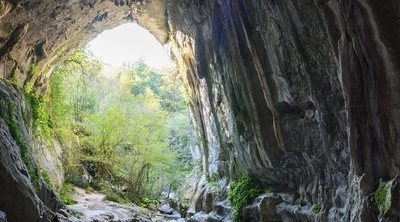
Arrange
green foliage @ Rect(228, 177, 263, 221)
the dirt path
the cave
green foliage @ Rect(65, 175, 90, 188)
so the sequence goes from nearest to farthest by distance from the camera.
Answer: the cave
green foliage @ Rect(228, 177, 263, 221)
the dirt path
green foliage @ Rect(65, 175, 90, 188)

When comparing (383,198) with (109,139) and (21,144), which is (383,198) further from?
(109,139)

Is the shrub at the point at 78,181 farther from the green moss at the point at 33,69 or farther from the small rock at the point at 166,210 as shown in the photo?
the green moss at the point at 33,69

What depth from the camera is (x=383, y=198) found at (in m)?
5.11

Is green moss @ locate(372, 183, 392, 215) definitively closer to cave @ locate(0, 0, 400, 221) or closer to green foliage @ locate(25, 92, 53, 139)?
cave @ locate(0, 0, 400, 221)

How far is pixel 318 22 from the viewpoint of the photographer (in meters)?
6.44

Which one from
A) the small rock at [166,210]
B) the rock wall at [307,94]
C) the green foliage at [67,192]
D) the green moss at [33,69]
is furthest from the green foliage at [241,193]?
the green moss at [33,69]

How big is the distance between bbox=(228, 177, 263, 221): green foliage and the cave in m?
0.24

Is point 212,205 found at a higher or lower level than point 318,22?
lower

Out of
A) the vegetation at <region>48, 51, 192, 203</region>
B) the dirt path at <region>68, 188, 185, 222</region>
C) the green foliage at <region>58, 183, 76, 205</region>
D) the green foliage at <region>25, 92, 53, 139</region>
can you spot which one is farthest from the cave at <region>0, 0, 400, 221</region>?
the green foliage at <region>58, 183, 76, 205</region>

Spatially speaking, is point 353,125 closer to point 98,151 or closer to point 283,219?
point 283,219

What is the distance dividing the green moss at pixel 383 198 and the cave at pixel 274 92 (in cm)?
1

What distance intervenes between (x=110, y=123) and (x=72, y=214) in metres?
9.36

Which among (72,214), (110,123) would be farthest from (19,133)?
(110,123)

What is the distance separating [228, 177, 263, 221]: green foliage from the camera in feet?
36.6
